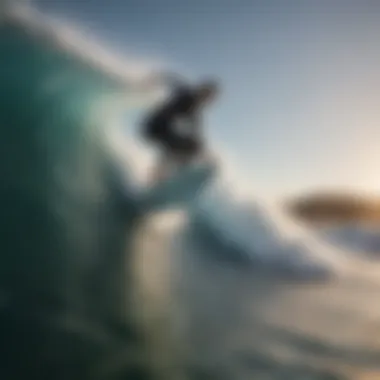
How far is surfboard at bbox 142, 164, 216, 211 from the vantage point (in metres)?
1.29

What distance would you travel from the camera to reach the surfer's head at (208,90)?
130cm

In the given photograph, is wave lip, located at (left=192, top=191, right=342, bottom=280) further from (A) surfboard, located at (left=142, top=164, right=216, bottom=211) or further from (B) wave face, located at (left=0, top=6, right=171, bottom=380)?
(B) wave face, located at (left=0, top=6, right=171, bottom=380)

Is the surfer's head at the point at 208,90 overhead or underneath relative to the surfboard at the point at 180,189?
overhead

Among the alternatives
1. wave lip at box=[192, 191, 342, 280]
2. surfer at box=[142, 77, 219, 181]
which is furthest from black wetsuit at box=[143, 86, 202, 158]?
wave lip at box=[192, 191, 342, 280]

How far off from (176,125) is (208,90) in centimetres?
8

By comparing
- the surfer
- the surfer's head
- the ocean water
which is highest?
the surfer's head

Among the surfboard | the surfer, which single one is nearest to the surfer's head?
the surfer

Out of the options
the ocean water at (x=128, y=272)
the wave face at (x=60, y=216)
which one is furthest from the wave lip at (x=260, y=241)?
the wave face at (x=60, y=216)

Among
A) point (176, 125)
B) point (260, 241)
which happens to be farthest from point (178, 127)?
point (260, 241)

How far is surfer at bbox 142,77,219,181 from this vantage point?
1296 mm

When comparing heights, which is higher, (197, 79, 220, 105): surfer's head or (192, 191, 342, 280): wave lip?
(197, 79, 220, 105): surfer's head

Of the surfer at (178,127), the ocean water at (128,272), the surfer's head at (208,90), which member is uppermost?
the surfer's head at (208,90)

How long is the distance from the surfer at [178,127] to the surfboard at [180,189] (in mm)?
18

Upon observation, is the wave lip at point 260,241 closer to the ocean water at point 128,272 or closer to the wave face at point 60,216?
the ocean water at point 128,272
